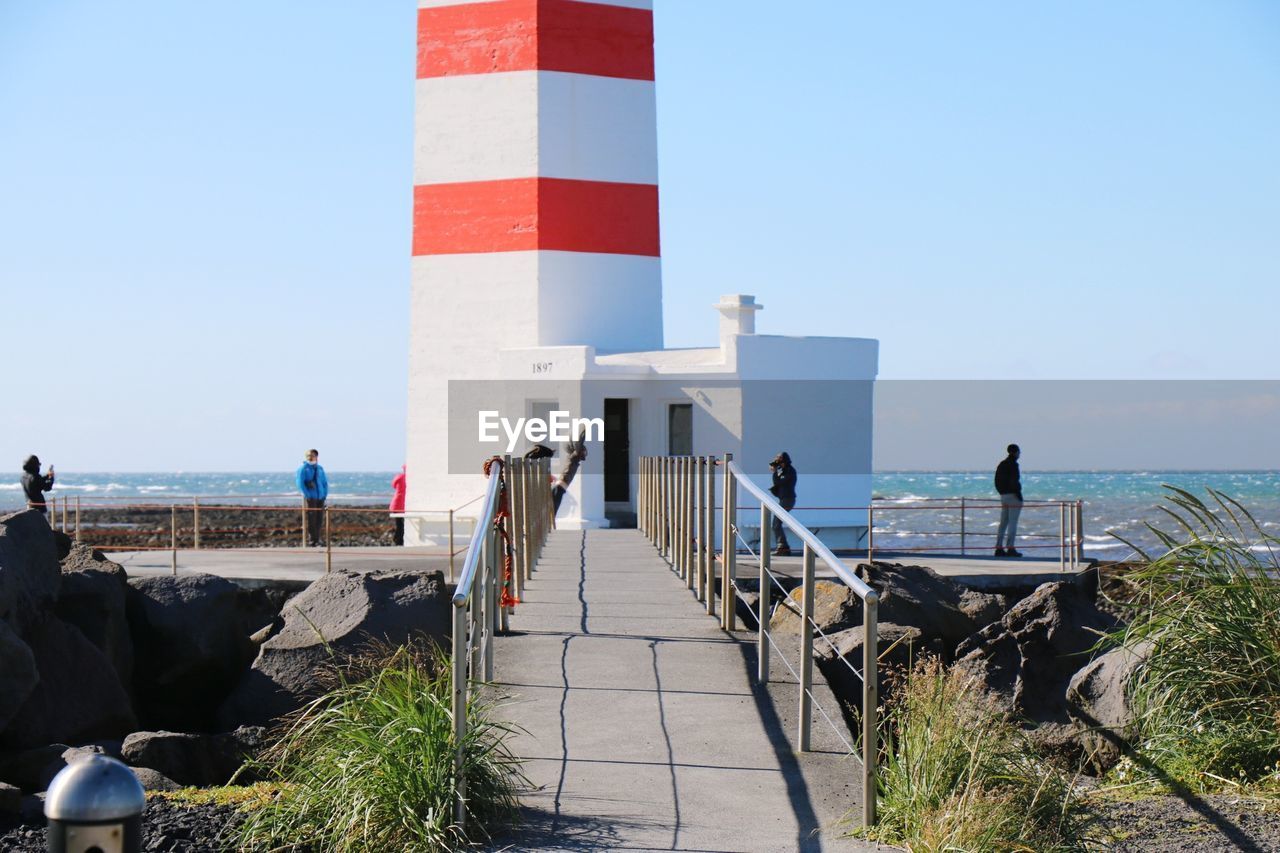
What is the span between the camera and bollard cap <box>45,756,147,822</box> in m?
3.20

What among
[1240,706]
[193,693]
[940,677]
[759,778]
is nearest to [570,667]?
[759,778]

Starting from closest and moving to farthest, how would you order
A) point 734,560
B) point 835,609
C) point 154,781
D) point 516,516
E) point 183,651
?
point 154,781
point 734,560
point 183,651
point 516,516
point 835,609

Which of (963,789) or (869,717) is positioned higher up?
(869,717)

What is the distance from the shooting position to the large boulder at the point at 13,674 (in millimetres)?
8898

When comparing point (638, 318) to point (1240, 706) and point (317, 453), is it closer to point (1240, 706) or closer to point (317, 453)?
point (317, 453)

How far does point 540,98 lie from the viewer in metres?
21.4

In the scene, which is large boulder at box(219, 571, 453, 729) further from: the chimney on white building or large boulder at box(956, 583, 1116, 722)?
the chimney on white building

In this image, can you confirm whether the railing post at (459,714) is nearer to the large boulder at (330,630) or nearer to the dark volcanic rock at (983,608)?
the large boulder at (330,630)

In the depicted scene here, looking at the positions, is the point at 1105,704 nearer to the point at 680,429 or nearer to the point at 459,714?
the point at 459,714

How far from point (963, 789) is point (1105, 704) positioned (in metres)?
3.44

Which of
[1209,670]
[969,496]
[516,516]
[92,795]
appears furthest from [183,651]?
[969,496]

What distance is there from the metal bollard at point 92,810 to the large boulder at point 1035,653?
760 centimetres

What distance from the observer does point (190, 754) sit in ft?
28.0

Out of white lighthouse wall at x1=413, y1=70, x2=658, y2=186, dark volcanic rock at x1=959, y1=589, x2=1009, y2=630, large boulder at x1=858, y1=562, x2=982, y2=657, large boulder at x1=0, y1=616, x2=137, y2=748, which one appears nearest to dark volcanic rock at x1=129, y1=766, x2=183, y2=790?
large boulder at x1=0, y1=616, x2=137, y2=748
